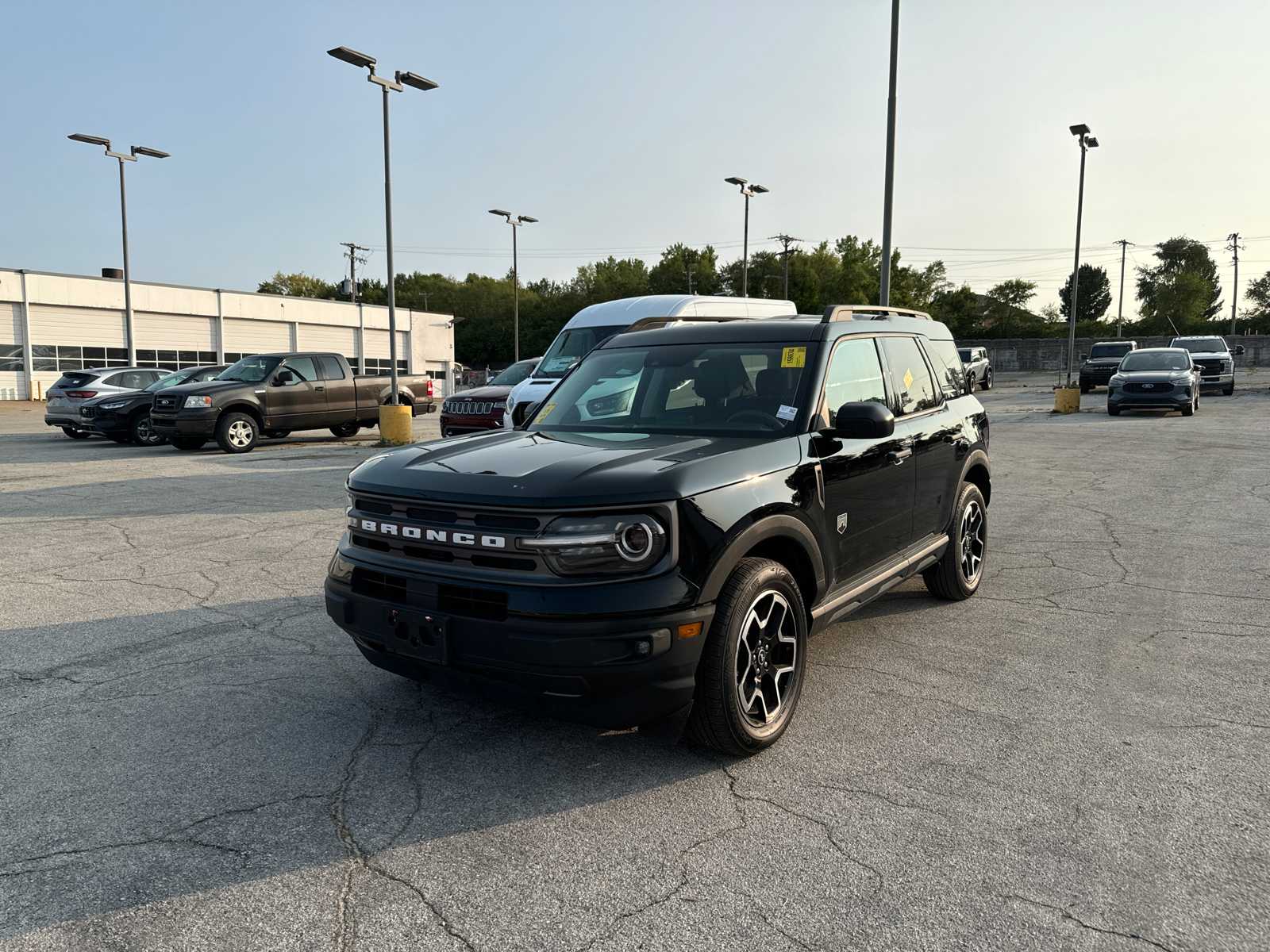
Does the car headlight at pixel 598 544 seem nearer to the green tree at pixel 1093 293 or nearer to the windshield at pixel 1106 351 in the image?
the windshield at pixel 1106 351

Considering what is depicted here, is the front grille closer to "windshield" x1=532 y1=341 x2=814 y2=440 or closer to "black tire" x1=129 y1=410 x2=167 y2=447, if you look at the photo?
"black tire" x1=129 y1=410 x2=167 y2=447

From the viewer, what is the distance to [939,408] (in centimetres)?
572

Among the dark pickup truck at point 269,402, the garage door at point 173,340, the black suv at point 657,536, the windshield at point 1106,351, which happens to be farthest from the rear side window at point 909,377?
the garage door at point 173,340

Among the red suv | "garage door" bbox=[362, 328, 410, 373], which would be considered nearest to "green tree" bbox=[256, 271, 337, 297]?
"garage door" bbox=[362, 328, 410, 373]

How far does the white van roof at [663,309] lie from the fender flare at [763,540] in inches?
361

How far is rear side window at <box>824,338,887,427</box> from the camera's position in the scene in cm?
450

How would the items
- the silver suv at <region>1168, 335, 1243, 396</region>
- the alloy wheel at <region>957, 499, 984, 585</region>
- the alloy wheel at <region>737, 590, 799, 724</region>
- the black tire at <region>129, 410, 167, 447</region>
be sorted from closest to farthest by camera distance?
1. the alloy wheel at <region>737, 590, 799, 724</region>
2. the alloy wheel at <region>957, 499, 984, 585</region>
3. the black tire at <region>129, 410, 167, 447</region>
4. the silver suv at <region>1168, 335, 1243, 396</region>

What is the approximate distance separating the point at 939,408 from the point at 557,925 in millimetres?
4120

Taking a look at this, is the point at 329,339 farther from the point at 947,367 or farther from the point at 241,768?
the point at 241,768

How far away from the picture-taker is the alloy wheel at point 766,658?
366 centimetres

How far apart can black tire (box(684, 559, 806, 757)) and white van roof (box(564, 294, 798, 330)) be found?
941 centimetres

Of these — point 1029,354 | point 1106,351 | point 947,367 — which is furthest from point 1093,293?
point 947,367

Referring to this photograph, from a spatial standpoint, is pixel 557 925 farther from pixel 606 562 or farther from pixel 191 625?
pixel 191 625

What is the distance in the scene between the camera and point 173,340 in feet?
152
